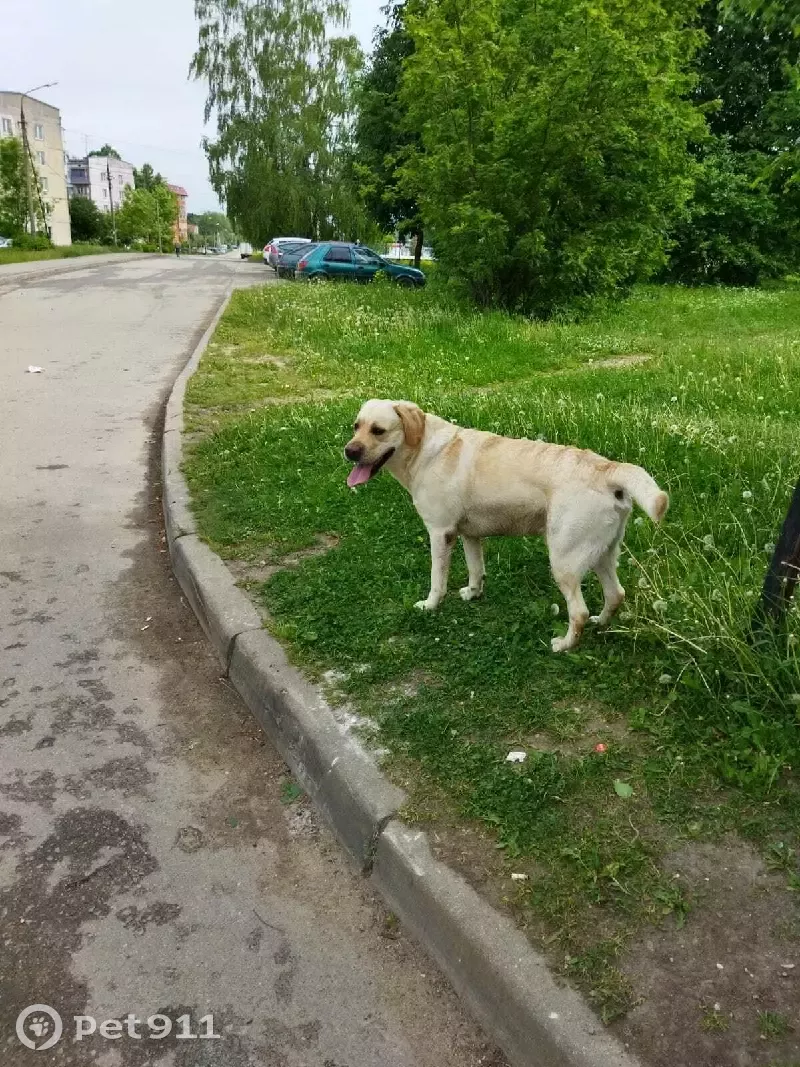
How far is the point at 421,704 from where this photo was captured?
3.38m

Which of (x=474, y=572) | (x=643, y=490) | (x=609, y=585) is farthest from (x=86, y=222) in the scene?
(x=643, y=490)

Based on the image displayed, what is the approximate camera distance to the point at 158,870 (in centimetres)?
280

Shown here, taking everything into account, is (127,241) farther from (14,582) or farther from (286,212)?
(14,582)

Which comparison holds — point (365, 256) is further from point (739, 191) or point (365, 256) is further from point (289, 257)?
point (739, 191)

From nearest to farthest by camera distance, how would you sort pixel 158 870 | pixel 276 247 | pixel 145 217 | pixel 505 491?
pixel 158 870 → pixel 505 491 → pixel 276 247 → pixel 145 217

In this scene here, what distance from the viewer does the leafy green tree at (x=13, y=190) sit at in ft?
160

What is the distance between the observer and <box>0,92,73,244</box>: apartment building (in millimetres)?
77250

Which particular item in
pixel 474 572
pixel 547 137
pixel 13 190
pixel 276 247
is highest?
pixel 13 190

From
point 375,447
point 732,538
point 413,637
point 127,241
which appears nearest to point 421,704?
point 413,637

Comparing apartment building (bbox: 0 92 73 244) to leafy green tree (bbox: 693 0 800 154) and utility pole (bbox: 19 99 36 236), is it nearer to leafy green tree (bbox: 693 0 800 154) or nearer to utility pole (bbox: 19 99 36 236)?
utility pole (bbox: 19 99 36 236)

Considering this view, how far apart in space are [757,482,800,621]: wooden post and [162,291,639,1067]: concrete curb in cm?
169

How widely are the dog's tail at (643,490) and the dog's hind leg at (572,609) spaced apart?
1.62 ft

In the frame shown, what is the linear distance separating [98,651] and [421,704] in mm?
1970

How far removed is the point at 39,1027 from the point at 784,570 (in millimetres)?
2986
